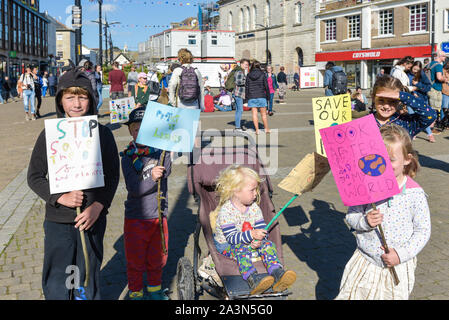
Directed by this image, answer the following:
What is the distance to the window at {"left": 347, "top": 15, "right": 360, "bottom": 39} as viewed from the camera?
137ft

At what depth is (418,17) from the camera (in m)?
35.3

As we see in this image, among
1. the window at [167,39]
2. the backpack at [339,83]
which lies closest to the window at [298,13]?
the window at [167,39]

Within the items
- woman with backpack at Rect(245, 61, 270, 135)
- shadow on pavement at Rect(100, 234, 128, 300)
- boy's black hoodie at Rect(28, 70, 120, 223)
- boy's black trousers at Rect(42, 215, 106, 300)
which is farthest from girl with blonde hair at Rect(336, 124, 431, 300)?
woman with backpack at Rect(245, 61, 270, 135)

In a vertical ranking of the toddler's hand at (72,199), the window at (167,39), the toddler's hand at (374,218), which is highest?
the window at (167,39)

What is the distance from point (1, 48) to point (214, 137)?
44.9 meters

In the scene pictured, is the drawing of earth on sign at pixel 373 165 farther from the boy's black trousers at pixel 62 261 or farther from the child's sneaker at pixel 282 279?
the boy's black trousers at pixel 62 261

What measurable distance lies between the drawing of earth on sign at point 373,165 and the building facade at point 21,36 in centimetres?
4548

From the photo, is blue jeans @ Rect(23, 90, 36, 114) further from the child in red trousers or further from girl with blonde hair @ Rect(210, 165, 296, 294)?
girl with blonde hair @ Rect(210, 165, 296, 294)

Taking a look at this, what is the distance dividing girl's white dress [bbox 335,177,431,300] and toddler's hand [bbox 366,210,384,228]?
0.10 m

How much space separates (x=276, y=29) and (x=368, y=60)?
19.4 metres

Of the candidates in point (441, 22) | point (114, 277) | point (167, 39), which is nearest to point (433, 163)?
point (114, 277)

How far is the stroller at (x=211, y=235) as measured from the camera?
319cm

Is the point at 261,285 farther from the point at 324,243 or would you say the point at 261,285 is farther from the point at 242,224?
the point at 324,243

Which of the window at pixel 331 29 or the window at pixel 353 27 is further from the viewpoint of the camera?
the window at pixel 331 29
